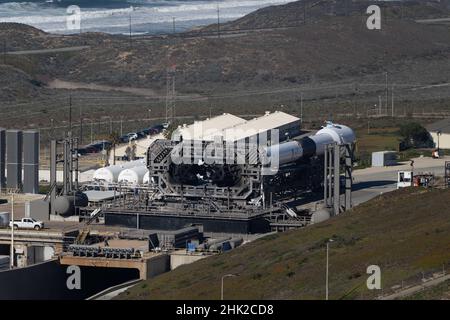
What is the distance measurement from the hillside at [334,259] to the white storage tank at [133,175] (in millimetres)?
12090

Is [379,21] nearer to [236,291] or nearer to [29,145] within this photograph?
[29,145]

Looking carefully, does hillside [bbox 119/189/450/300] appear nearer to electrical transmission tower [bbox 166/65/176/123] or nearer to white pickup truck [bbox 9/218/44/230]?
white pickup truck [bbox 9/218/44/230]

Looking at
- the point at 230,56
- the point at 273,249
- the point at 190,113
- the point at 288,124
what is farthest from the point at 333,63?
the point at 273,249

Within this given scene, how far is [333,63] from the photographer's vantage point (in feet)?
541

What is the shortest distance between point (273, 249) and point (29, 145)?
1998 cm

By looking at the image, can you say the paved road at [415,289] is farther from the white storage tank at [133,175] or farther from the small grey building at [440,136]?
the small grey building at [440,136]

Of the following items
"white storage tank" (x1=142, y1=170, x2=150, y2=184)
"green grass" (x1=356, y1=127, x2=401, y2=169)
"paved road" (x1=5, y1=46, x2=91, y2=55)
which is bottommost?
"white storage tank" (x1=142, y1=170, x2=150, y2=184)

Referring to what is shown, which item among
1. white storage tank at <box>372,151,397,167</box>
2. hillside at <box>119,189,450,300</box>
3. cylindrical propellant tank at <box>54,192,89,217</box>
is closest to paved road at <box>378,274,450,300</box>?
hillside at <box>119,189,450,300</box>

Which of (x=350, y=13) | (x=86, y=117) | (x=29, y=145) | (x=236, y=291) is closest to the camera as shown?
(x=236, y=291)

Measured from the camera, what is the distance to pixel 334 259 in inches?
2559

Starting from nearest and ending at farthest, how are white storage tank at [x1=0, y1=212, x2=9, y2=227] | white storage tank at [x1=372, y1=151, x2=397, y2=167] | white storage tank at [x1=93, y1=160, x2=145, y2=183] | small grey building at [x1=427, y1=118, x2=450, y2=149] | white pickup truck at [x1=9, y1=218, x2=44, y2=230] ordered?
white pickup truck at [x1=9, y1=218, x2=44, y2=230], white storage tank at [x1=0, y1=212, x2=9, y2=227], white storage tank at [x1=93, y1=160, x2=145, y2=183], white storage tank at [x1=372, y1=151, x2=397, y2=167], small grey building at [x1=427, y1=118, x2=450, y2=149]

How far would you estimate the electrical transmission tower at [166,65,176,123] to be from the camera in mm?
124200

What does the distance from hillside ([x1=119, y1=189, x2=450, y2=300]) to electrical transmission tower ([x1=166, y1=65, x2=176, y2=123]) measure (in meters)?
48.0

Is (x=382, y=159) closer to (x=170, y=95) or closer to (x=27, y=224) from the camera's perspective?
(x=27, y=224)
